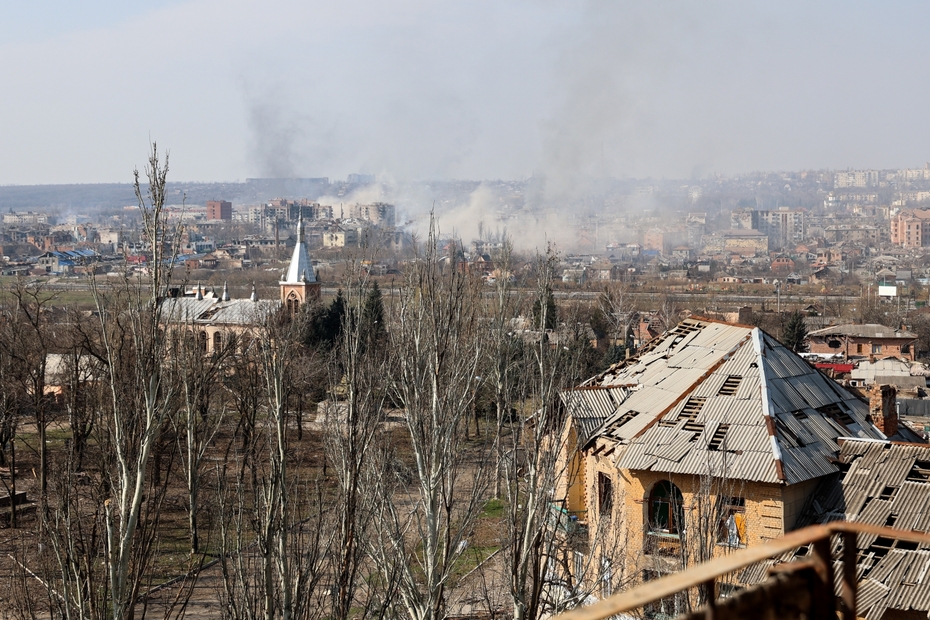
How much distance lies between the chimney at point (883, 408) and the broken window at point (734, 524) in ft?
13.6

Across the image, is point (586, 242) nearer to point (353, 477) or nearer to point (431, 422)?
point (431, 422)

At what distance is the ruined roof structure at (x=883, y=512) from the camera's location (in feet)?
40.1

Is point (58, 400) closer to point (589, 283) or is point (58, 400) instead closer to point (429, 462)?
point (429, 462)

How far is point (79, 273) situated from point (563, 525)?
100823 mm

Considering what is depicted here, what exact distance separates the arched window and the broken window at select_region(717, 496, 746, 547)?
811mm

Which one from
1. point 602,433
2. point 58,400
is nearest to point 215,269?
point 58,400

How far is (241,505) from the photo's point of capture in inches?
384

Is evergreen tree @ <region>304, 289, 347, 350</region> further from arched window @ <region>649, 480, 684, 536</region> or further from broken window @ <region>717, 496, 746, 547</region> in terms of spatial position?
broken window @ <region>717, 496, 746, 547</region>

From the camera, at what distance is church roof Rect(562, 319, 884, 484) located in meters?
14.5

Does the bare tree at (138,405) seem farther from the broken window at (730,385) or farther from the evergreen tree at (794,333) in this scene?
the evergreen tree at (794,333)

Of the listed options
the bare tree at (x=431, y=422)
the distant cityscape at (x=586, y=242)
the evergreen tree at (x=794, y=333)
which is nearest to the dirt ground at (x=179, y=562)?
the bare tree at (x=431, y=422)

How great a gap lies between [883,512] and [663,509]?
10.4 feet

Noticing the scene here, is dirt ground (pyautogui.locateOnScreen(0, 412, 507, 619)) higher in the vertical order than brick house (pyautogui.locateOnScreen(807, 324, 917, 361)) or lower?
lower

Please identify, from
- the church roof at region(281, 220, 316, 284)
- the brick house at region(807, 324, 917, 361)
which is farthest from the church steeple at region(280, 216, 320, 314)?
the brick house at region(807, 324, 917, 361)
